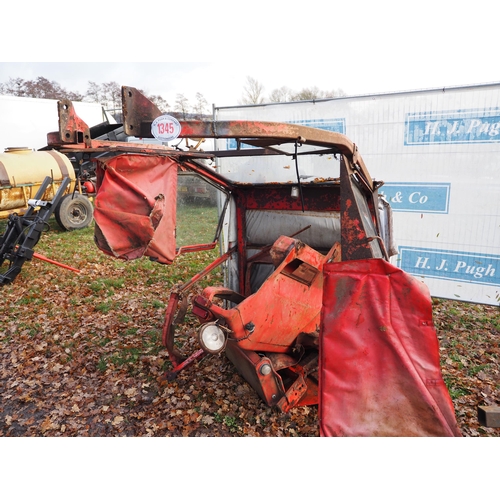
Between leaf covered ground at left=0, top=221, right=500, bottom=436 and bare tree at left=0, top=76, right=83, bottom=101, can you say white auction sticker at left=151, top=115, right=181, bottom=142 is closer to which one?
leaf covered ground at left=0, top=221, right=500, bottom=436

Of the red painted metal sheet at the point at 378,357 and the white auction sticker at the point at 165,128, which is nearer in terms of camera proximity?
the white auction sticker at the point at 165,128

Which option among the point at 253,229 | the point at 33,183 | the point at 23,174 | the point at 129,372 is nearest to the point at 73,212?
the point at 33,183

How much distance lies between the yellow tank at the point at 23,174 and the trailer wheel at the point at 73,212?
473 mm

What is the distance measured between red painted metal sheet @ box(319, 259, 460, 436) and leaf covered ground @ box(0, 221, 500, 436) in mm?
1276

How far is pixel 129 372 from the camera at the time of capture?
14.6 ft

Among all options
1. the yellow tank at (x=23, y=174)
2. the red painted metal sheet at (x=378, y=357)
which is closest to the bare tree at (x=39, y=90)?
the yellow tank at (x=23, y=174)

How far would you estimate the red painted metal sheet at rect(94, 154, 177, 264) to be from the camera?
8.29 feet

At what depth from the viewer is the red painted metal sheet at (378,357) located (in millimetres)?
2309

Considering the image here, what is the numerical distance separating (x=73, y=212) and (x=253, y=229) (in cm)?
856

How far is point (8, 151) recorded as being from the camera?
10.5 meters

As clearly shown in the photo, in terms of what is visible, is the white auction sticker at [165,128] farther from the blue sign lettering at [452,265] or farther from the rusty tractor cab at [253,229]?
the blue sign lettering at [452,265]

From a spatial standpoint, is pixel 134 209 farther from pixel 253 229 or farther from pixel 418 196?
pixel 418 196

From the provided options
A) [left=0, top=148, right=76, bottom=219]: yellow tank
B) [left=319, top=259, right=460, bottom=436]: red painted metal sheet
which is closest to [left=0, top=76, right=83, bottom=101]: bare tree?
[left=0, top=148, right=76, bottom=219]: yellow tank

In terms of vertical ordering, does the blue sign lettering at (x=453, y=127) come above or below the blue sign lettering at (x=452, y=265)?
above
